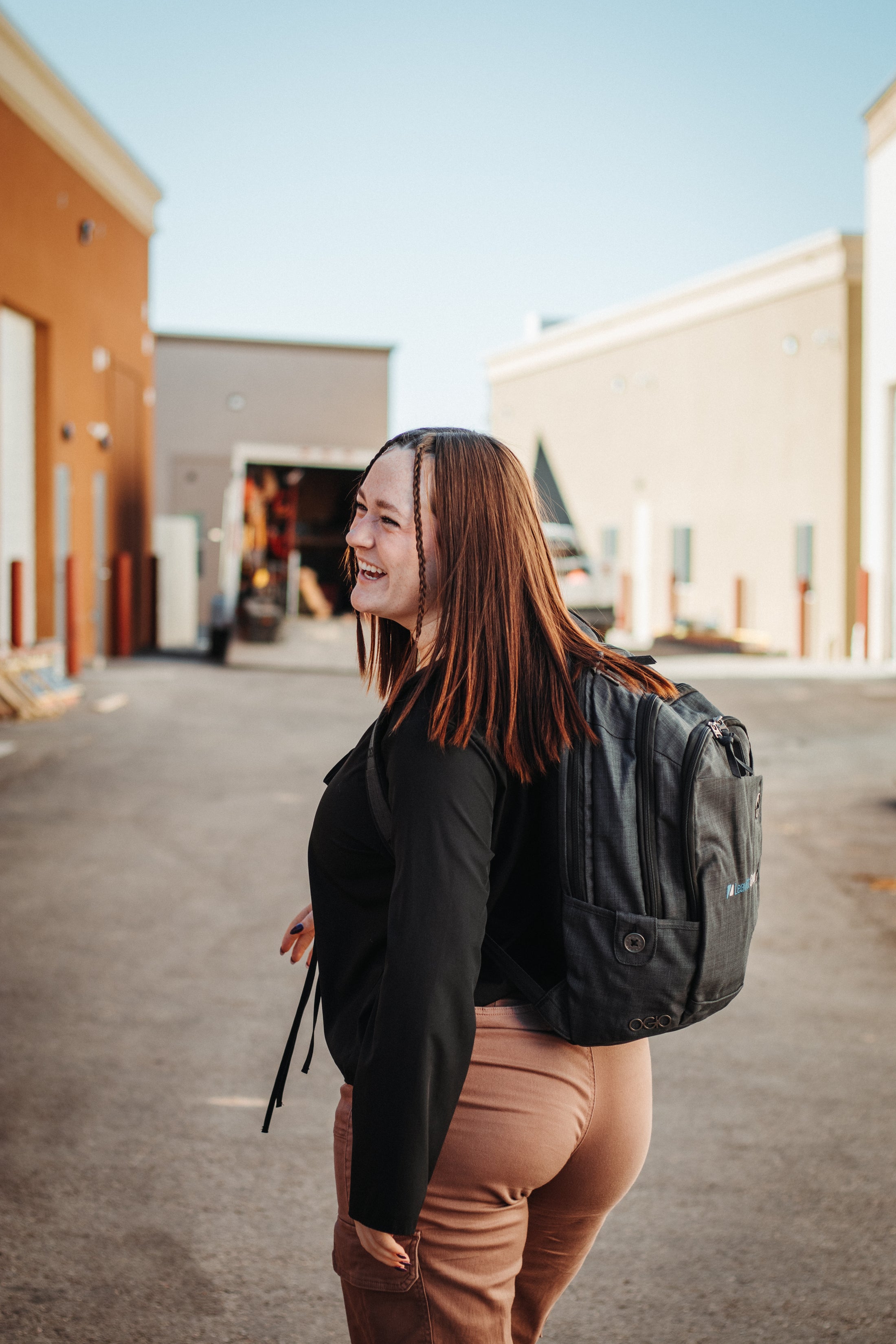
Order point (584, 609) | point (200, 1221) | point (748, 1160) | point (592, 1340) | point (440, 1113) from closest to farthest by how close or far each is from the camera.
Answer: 1. point (440, 1113)
2. point (592, 1340)
3. point (200, 1221)
4. point (748, 1160)
5. point (584, 609)

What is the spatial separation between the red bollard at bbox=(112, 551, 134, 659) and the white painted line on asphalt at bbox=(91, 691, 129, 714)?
469cm

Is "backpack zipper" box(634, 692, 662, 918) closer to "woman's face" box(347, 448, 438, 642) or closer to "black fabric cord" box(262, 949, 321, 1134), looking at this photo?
"woman's face" box(347, 448, 438, 642)

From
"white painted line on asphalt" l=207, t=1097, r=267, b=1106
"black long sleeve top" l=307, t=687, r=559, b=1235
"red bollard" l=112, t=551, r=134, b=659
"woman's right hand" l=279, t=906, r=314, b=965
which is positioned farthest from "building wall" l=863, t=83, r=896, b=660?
"black long sleeve top" l=307, t=687, r=559, b=1235

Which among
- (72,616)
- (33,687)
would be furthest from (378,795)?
(72,616)

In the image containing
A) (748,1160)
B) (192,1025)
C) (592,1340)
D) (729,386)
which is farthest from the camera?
(729,386)

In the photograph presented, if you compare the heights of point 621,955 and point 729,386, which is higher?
point 729,386

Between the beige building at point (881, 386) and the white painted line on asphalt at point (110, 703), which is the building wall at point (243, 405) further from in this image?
the white painted line on asphalt at point (110, 703)

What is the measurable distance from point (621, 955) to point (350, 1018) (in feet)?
1.23

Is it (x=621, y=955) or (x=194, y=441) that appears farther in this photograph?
(x=194, y=441)

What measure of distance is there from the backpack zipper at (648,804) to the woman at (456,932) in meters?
0.09

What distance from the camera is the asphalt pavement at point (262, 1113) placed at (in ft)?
9.51

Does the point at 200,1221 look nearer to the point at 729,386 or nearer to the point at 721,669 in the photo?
the point at 721,669

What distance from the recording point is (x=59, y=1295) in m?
2.88

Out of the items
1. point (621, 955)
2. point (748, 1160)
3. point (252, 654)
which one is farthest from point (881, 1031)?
point (252, 654)
